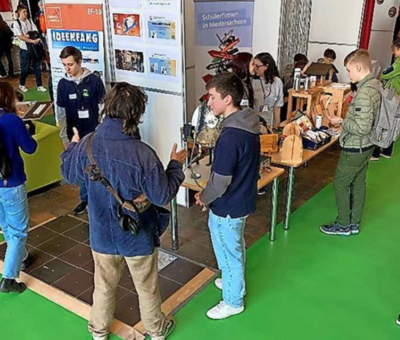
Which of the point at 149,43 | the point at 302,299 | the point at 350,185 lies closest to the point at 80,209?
the point at 149,43

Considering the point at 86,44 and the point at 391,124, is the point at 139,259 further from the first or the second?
the point at 86,44

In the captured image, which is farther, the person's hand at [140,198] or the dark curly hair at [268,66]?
the dark curly hair at [268,66]

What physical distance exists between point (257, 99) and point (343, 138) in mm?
1151

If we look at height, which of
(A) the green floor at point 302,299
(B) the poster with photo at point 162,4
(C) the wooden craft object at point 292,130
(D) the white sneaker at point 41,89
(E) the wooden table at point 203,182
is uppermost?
(B) the poster with photo at point 162,4

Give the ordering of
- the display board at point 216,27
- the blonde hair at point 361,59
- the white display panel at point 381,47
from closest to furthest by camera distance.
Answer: the blonde hair at point 361,59 → the display board at point 216,27 → the white display panel at point 381,47

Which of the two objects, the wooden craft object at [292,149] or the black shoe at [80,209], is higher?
the wooden craft object at [292,149]

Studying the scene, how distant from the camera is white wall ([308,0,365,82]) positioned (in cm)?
609

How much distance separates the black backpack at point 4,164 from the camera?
2824 mm

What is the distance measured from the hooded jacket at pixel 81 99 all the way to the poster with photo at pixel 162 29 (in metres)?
0.60

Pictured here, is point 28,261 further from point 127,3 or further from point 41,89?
point 41,89

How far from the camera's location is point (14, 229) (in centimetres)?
306

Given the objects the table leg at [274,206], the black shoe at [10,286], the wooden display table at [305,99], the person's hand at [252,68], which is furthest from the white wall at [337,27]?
the black shoe at [10,286]

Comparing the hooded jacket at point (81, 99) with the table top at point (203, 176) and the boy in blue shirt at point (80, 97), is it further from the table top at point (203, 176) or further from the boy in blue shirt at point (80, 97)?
the table top at point (203, 176)

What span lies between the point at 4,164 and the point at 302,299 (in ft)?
6.97
